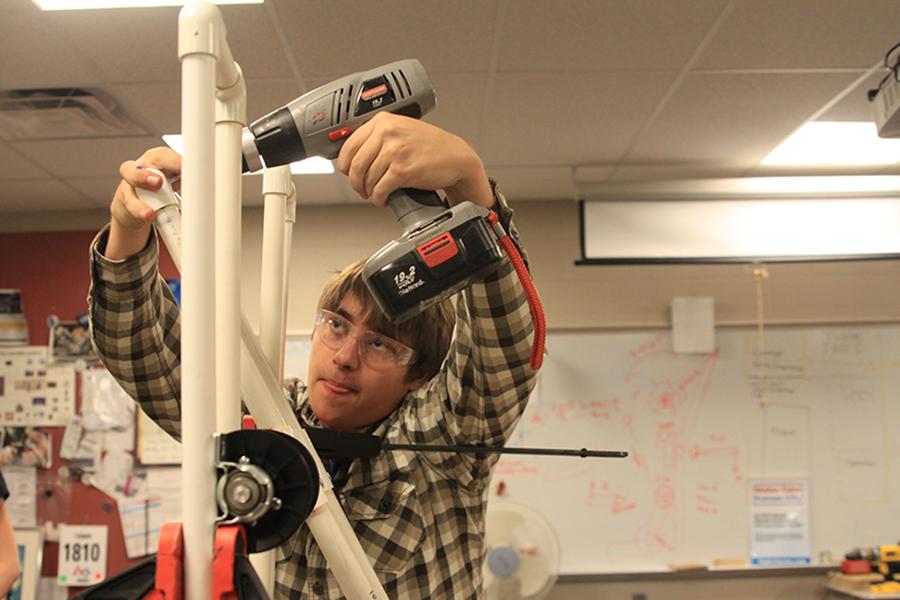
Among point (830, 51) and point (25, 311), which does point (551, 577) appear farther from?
point (25, 311)

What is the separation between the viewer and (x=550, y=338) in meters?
3.21

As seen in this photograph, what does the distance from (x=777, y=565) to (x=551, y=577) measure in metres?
1.13

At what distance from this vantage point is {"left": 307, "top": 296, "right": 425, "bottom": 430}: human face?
869mm

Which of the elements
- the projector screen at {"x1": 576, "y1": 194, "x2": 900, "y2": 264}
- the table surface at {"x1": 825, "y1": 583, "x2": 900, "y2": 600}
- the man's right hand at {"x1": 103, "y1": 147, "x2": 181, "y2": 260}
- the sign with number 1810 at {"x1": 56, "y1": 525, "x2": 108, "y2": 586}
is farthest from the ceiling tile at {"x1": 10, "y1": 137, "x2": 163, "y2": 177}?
the table surface at {"x1": 825, "y1": 583, "x2": 900, "y2": 600}

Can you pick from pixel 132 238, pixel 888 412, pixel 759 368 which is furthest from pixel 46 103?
pixel 888 412

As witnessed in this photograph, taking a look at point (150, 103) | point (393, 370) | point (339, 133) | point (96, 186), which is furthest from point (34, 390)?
point (339, 133)

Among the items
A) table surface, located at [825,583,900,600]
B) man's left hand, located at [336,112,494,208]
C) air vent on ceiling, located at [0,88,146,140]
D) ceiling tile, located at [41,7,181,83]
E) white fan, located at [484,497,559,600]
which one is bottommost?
table surface, located at [825,583,900,600]

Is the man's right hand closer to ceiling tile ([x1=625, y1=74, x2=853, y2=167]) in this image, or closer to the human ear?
the human ear

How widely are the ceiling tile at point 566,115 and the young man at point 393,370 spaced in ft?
4.61

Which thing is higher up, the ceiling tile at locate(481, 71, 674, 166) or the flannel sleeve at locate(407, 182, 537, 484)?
the ceiling tile at locate(481, 71, 674, 166)

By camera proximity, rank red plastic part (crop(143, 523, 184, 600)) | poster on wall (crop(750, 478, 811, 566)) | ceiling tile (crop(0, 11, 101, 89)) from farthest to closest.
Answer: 1. poster on wall (crop(750, 478, 811, 566))
2. ceiling tile (crop(0, 11, 101, 89))
3. red plastic part (crop(143, 523, 184, 600))

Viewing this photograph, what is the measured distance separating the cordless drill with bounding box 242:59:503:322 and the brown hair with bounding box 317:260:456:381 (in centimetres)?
30

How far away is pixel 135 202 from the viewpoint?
22.9 inches

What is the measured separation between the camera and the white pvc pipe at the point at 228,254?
0.52m
